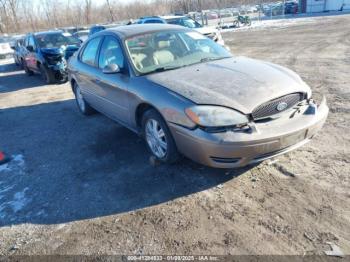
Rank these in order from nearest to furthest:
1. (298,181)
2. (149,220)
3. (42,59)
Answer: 1. (149,220)
2. (298,181)
3. (42,59)

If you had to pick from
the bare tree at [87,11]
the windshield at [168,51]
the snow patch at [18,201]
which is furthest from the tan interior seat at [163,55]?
the bare tree at [87,11]

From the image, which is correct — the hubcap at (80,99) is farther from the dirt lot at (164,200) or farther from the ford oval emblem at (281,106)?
the ford oval emblem at (281,106)

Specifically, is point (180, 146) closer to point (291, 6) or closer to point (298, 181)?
point (298, 181)

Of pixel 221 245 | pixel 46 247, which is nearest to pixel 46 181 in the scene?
pixel 46 247

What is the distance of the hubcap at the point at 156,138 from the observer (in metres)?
3.69

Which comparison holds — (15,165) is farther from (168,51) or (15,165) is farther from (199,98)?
(199,98)

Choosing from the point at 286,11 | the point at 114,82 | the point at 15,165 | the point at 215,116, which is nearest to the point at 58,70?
the point at 15,165

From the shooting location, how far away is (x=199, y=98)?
317cm

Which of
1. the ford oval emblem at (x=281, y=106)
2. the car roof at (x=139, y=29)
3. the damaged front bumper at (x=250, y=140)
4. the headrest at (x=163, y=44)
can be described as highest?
the car roof at (x=139, y=29)

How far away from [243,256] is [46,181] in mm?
2700

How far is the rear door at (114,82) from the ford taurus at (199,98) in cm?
1

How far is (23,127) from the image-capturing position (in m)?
6.14

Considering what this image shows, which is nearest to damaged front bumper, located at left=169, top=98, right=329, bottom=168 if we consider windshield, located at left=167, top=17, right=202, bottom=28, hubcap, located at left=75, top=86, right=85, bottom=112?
hubcap, located at left=75, top=86, right=85, bottom=112

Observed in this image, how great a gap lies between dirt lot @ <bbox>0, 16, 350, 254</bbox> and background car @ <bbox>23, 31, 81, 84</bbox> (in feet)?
18.4
